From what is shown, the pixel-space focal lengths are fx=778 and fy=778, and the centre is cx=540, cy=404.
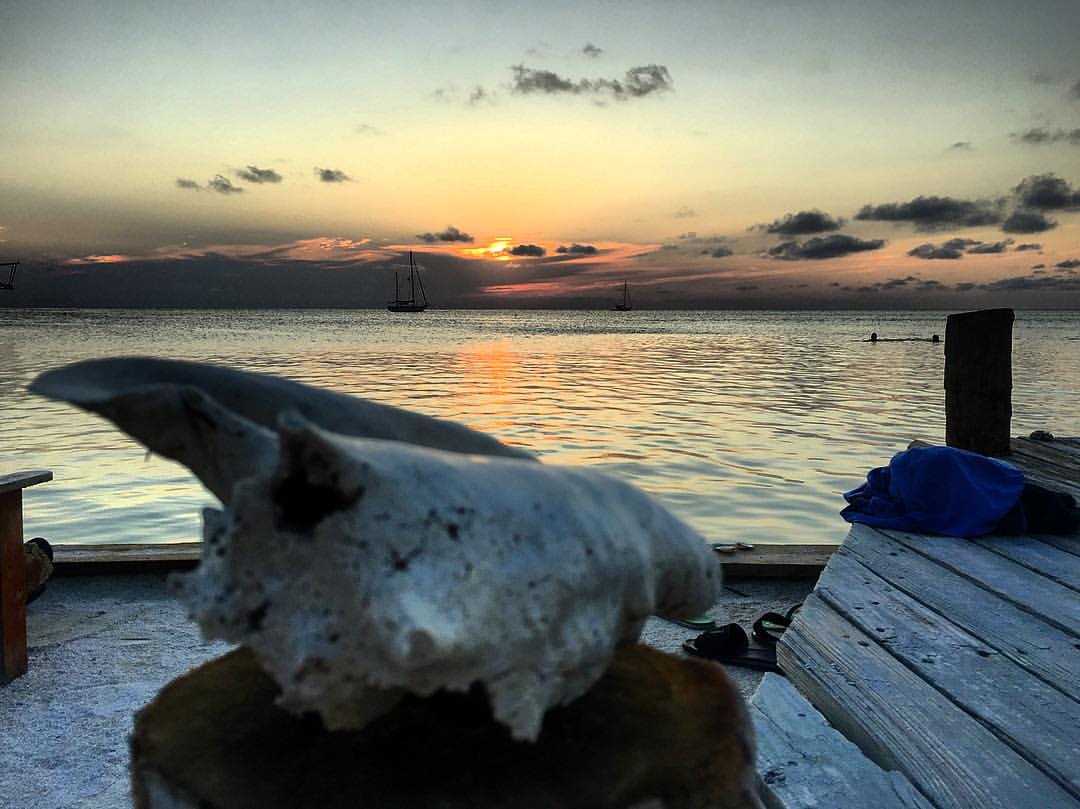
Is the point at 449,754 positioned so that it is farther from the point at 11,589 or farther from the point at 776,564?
the point at 776,564

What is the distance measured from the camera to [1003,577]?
4328mm

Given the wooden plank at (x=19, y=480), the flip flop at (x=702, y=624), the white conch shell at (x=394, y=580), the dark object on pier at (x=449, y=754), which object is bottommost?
the flip flop at (x=702, y=624)

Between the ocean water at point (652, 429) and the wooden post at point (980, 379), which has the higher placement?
the wooden post at point (980, 379)

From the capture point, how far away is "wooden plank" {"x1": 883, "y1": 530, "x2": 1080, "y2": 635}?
3744 mm

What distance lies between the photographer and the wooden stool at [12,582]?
4301mm

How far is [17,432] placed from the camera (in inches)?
533

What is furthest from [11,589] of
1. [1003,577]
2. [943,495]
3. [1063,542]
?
[1063,542]

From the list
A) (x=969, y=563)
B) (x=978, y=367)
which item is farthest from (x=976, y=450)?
(x=969, y=563)

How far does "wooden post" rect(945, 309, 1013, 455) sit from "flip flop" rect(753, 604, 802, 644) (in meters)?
4.01

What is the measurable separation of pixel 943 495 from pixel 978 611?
69.7 inches

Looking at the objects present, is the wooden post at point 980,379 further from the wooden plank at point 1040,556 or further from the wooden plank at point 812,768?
the wooden plank at point 812,768

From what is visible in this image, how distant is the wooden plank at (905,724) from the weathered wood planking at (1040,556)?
61.2 inches

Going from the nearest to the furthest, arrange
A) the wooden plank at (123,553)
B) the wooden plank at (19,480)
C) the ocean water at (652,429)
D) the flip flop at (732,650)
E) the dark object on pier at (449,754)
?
the dark object on pier at (449,754) < the wooden plank at (19,480) < the flip flop at (732,650) < the wooden plank at (123,553) < the ocean water at (652,429)

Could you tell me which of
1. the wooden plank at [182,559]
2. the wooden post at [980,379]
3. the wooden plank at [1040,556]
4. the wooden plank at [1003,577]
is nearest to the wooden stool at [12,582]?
the wooden plank at [182,559]
